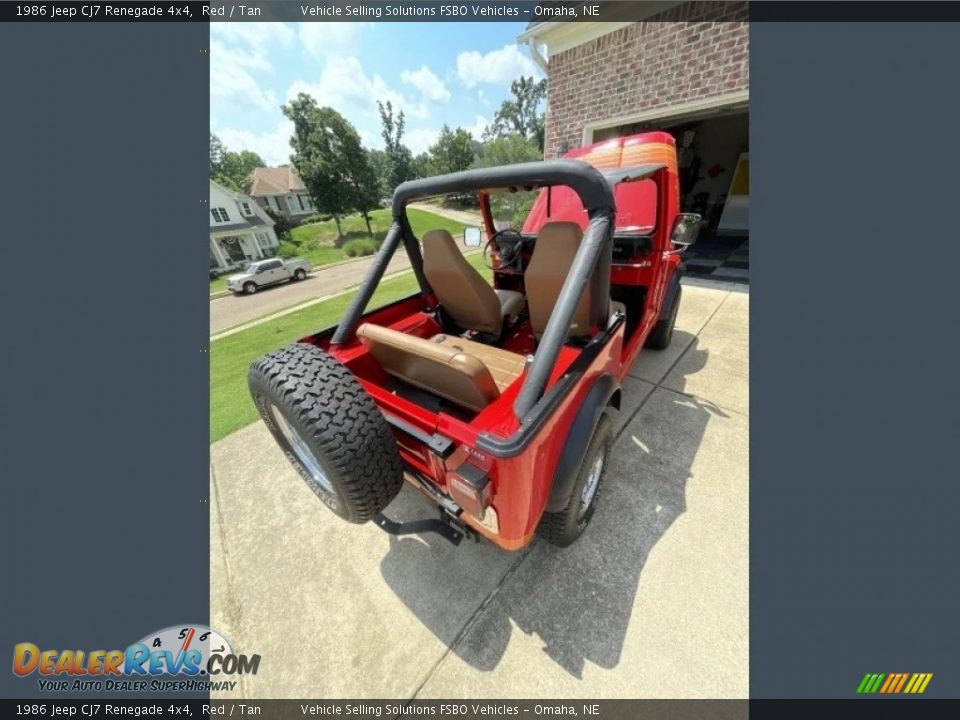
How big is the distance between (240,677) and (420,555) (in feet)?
3.15

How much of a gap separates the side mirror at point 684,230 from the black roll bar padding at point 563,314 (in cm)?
192

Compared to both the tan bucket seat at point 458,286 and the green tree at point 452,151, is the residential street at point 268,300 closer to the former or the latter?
the tan bucket seat at point 458,286

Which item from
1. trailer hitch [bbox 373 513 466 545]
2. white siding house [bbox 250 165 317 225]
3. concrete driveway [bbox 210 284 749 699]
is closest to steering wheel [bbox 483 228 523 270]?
concrete driveway [bbox 210 284 749 699]

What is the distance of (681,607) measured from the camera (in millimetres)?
1604

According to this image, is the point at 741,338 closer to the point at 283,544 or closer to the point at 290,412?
the point at 290,412

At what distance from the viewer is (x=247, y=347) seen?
573 cm

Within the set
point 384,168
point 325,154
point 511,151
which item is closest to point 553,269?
point 511,151

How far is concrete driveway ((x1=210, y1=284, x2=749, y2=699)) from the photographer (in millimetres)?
1462

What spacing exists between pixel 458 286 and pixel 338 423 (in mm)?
1183

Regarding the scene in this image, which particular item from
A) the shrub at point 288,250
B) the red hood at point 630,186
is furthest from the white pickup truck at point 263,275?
the red hood at point 630,186

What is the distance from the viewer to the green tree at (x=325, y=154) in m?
23.1

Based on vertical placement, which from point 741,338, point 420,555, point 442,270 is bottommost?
point 741,338

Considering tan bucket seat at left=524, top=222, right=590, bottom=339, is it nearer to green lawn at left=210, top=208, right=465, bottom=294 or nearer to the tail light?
the tail light
